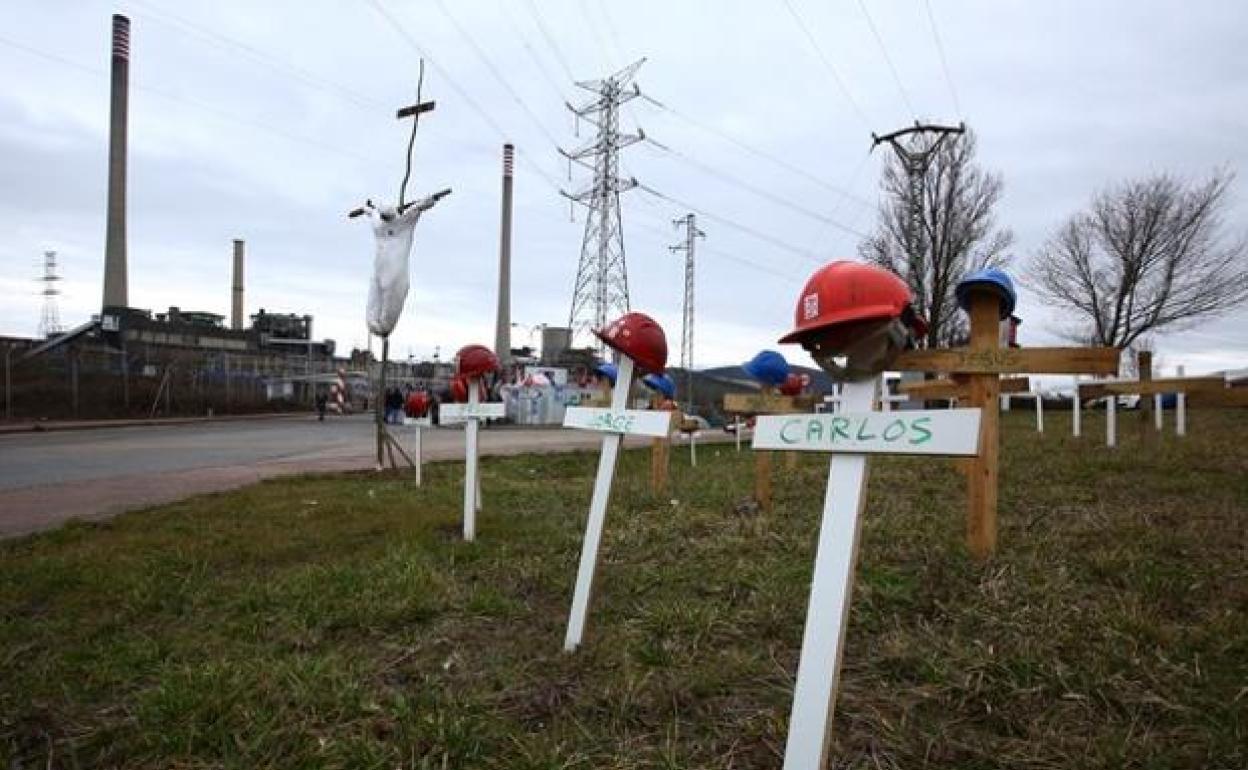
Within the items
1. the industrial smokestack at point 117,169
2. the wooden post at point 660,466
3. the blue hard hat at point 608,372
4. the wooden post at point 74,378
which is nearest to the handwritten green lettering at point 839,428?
the blue hard hat at point 608,372

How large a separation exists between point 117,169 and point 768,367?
44.3m

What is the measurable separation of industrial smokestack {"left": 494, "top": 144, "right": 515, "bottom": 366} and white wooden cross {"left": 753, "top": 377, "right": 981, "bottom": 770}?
49.2 metres

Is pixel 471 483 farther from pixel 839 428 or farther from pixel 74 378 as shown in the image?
pixel 74 378

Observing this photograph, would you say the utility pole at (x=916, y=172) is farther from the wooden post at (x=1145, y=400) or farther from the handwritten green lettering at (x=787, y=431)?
the handwritten green lettering at (x=787, y=431)

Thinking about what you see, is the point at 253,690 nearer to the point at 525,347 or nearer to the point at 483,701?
the point at 483,701

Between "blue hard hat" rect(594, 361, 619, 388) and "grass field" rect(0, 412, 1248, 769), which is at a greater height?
"blue hard hat" rect(594, 361, 619, 388)

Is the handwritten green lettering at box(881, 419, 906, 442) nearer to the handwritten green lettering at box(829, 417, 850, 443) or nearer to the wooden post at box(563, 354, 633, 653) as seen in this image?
the handwritten green lettering at box(829, 417, 850, 443)

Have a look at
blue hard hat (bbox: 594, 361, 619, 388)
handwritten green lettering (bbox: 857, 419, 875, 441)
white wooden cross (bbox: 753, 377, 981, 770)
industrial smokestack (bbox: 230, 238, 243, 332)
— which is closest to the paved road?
blue hard hat (bbox: 594, 361, 619, 388)

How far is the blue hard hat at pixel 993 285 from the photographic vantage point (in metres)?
3.88

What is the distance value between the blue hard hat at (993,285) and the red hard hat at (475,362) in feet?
11.0

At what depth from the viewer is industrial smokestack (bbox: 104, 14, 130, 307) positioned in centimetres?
4003

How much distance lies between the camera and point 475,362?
19.9ft

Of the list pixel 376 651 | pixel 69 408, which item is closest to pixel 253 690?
pixel 376 651

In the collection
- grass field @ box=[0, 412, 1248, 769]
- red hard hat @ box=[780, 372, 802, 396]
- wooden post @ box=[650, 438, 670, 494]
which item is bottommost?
grass field @ box=[0, 412, 1248, 769]
